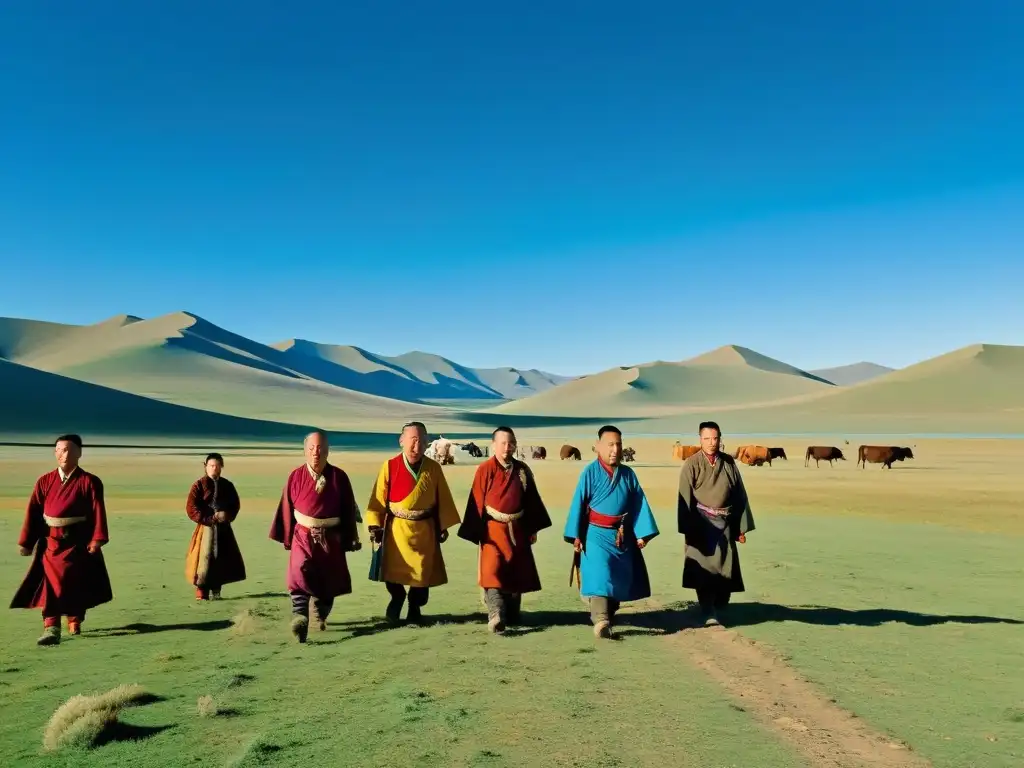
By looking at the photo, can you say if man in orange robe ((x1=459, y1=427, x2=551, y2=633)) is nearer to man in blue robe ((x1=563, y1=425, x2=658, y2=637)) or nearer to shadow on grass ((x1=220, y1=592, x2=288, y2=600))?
man in blue robe ((x1=563, y1=425, x2=658, y2=637))

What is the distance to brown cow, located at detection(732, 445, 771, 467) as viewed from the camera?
37044mm

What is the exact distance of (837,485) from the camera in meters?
25.8

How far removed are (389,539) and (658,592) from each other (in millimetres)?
3418

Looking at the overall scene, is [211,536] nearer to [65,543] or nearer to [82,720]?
[65,543]

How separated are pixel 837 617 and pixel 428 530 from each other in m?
3.88

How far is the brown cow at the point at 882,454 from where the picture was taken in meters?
35.4

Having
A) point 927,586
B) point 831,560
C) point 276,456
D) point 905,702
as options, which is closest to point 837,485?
point 831,560

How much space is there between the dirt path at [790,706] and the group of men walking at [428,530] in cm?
84

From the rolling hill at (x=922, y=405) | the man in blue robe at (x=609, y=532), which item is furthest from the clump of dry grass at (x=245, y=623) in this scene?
the rolling hill at (x=922, y=405)

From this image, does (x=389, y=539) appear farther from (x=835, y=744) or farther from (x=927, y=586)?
(x=927, y=586)

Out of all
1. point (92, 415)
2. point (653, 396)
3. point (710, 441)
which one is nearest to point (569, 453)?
point (710, 441)

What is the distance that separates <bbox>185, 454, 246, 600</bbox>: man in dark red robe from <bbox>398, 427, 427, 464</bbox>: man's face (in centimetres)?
223

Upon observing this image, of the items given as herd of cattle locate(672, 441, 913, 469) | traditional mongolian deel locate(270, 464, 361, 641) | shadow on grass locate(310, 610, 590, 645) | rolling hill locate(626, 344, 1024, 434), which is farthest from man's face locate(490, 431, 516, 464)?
rolling hill locate(626, 344, 1024, 434)

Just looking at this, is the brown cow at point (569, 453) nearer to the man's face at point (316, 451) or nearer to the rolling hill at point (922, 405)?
the man's face at point (316, 451)
